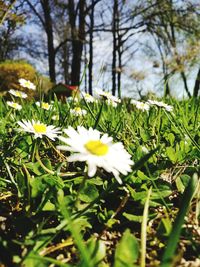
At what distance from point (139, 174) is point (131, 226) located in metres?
0.16

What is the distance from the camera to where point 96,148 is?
64cm

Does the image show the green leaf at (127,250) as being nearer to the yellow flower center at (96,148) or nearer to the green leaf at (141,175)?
the yellow flower center at (96,148)

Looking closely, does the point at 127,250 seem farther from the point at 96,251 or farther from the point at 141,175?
the point at 141,175

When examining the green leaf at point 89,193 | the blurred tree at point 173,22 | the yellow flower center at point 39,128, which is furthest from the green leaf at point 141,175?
the blurred tree at point 173,22

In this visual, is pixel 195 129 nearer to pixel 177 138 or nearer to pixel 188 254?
pixel 177 138

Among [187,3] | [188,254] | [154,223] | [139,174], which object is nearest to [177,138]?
[139,174]

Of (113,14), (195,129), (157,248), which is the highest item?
(113,14)

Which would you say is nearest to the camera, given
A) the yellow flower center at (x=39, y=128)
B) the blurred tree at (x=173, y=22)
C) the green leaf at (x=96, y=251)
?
the green leaf at (x=96, y=251)

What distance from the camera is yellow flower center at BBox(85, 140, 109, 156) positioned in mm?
625

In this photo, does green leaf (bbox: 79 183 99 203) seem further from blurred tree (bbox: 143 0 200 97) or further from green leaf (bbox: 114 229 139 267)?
blurred tree (bbox: 143 0 200 97)

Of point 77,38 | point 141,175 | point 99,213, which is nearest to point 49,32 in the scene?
point 77,38

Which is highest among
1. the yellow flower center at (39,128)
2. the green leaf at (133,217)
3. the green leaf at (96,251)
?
the yellow flower center at (39,128)

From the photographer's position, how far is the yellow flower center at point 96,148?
625 mm

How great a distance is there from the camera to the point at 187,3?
16125 mm
